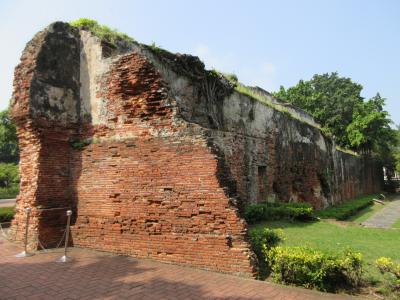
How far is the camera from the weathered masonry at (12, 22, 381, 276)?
655 cm

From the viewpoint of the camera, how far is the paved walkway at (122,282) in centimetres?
507

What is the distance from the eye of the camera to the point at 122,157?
7.79m

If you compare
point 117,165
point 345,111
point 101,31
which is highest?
point 345,111

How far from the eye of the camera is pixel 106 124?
8.28m

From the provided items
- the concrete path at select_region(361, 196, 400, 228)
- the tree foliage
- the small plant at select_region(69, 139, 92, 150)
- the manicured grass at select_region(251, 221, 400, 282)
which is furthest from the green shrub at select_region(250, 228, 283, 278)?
the tree foliage

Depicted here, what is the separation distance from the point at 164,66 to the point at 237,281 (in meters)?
6.66

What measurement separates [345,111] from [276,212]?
25629 mm

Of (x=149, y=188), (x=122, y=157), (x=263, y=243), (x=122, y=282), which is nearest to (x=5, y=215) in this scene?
(x=122, y=157)

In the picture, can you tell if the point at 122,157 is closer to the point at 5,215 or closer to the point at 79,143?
the point at 79,143

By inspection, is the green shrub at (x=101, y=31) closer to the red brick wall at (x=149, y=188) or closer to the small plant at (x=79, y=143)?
the red brick wall at (x=149, y=188)

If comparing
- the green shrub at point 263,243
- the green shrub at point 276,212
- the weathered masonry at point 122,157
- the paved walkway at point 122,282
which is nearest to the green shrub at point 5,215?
the weathered masonry at point 122,157

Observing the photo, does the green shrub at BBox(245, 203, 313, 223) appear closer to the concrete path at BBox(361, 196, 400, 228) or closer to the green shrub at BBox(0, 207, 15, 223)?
the concrete path at BBox(361, 196, 400, 228)

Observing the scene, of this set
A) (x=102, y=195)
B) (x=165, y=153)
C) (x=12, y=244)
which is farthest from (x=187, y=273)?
(x=12, y=244)

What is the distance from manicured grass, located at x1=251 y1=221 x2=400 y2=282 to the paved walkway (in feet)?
6.06
